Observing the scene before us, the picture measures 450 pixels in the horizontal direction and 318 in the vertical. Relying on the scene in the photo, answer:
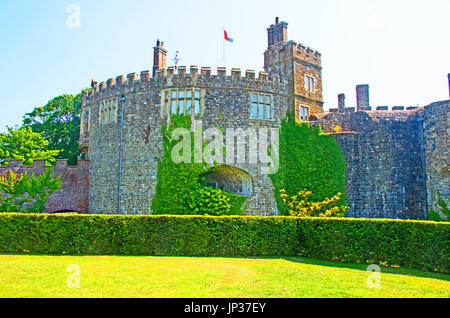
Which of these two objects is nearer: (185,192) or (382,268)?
(382,268)

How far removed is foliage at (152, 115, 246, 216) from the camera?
19.5m

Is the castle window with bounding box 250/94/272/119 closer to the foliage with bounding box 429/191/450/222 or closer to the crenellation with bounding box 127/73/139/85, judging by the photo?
the crenellation with bounding box 127/73/139/85

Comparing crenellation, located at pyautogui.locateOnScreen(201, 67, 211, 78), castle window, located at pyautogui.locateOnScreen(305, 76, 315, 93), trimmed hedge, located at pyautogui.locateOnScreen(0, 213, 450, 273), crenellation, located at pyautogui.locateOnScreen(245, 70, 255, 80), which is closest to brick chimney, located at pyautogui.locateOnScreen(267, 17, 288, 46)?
castle window, located at pyautogui.locateOnScreen(305, 76, 315, 93)

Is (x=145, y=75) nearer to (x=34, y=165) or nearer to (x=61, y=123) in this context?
(x=34, y=165)

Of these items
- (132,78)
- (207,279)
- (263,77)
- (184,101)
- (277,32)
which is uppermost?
(277,32)

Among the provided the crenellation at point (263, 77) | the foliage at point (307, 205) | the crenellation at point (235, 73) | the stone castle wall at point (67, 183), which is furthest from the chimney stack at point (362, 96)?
the stone castle wall at point (67, 183)

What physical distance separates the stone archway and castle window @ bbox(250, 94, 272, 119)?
11.3 feet

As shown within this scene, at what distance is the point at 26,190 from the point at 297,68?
18.4 metres

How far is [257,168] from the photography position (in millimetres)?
20781

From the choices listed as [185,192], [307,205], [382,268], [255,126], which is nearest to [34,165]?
[185,192]

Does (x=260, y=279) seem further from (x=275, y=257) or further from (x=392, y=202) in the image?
(x=392, y=202)

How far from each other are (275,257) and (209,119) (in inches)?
365

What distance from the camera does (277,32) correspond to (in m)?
24.3
